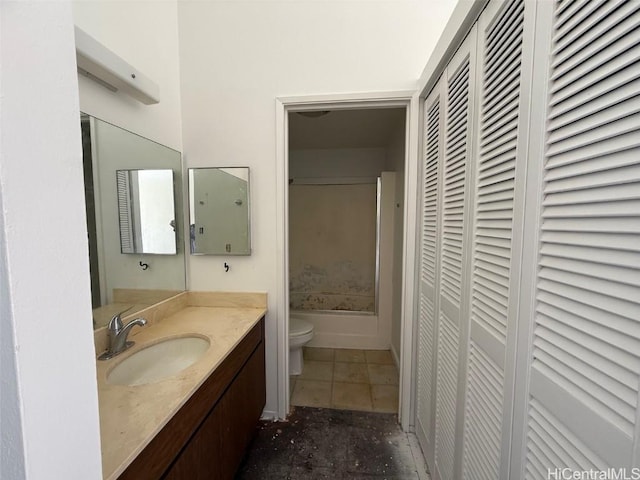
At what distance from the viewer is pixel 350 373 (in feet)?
7.60

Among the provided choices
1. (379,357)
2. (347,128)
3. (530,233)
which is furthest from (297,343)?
(347,128)

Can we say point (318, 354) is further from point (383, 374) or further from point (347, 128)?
point (347, 128)

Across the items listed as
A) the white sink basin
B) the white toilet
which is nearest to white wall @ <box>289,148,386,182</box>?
the white toilet

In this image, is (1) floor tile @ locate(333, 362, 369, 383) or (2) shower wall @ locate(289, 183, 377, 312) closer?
(1) floor tile @ locate(333, 362, 369, 383)

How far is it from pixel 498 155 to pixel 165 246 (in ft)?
5.41

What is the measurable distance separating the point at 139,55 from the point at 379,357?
2.91 meters

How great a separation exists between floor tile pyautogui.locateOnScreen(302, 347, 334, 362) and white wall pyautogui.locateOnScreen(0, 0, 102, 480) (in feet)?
7.47

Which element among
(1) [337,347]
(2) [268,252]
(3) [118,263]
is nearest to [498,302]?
(2) [268,252]

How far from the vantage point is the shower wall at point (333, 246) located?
123 inches

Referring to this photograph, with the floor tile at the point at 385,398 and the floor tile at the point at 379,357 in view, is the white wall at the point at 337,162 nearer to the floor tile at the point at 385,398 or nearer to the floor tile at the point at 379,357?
the floor tile at the point at 379,357

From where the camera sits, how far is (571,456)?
54 centimetres

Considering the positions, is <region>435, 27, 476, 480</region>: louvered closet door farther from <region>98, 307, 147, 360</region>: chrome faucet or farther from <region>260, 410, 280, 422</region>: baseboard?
<region>98, 307, 147, 360</region>: chrome faucet

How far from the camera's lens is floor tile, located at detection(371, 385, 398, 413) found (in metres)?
1.86

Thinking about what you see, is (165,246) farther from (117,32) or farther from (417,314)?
(417,314)
